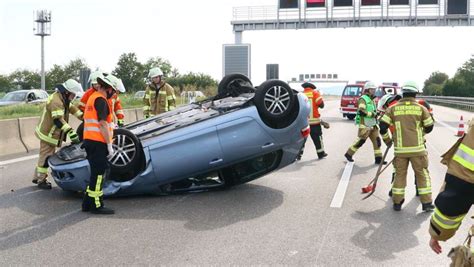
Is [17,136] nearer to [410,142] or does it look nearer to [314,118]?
[314,118]

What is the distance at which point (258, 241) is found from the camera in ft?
16.2

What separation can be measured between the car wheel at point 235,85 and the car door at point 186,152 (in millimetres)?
1968

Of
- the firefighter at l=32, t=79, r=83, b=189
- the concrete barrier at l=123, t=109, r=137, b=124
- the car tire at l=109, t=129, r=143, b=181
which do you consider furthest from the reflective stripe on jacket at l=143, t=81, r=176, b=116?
the concrete barrier at l=123, t=109, r=137, b=124

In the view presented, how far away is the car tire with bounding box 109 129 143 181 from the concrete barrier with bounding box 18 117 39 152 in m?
6.35

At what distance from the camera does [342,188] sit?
7.70 meters

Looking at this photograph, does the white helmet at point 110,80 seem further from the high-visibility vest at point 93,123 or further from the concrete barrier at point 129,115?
the concrete barrier at point 129,115

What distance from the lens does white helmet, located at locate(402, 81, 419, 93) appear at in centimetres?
629

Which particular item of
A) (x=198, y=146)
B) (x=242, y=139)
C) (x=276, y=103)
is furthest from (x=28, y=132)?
(x=276, y=103)

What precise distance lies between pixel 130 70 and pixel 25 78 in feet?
55.4

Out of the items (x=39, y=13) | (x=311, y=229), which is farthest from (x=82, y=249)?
(x=39, y=13)

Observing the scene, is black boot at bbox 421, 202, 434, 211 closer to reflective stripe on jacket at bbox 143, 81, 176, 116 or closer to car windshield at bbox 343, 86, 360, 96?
reflective stripe on jacket at bbox 143, 81, 176, 116

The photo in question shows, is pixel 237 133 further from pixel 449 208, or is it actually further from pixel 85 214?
pixel 449 208

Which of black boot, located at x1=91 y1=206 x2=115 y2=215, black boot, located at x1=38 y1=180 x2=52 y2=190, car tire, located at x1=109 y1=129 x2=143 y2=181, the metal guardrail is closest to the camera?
black boot, located at x1=91 y1=206 x2=115 y2=215

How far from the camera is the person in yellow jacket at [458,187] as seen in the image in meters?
2.49
